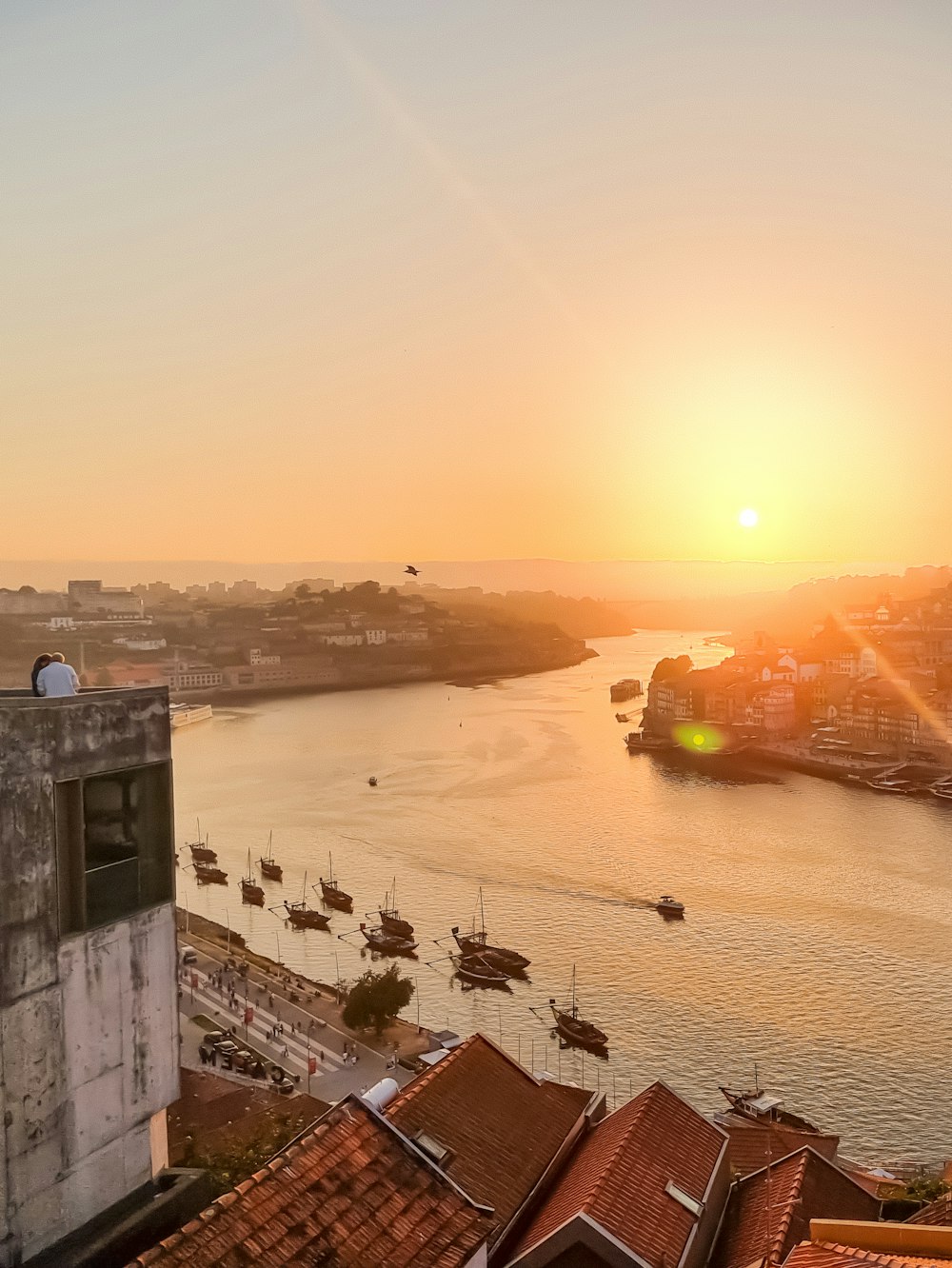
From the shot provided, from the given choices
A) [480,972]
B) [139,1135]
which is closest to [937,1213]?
[139,1135]

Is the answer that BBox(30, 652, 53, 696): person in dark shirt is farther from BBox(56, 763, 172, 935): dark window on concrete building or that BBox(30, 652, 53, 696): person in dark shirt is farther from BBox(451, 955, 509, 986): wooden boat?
BBox(451, 955, 509, 986): wooden boat

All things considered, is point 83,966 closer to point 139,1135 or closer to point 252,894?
point 139,1135

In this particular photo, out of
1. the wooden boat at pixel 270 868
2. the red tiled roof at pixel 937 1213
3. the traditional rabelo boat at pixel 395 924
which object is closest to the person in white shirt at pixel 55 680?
the red tiled roof at pixel 937 1213

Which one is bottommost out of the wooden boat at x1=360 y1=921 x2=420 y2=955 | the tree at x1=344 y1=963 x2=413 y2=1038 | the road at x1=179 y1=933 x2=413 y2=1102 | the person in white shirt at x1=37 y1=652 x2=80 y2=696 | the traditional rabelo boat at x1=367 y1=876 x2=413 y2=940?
the wooden boat at x1=360 y1=921 x2=420 y2=955

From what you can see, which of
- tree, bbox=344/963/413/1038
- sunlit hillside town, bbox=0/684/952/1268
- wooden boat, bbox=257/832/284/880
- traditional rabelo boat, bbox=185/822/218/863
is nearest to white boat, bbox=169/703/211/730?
traditional rabelo boat, bbox=185/822/218/863

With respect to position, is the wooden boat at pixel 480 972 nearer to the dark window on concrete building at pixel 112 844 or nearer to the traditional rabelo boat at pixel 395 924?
the traditional rabelo boat at pixel 395 924

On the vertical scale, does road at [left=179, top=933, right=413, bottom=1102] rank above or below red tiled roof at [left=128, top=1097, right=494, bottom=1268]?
below

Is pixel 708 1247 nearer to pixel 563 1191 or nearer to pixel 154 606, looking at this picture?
pixel 563 1191
